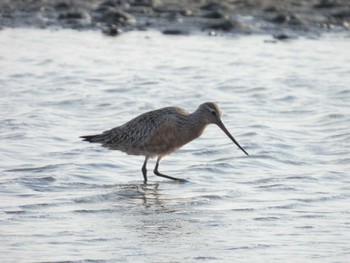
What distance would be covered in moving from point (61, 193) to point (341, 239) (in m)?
2.67

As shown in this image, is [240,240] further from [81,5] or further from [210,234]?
[81,5]

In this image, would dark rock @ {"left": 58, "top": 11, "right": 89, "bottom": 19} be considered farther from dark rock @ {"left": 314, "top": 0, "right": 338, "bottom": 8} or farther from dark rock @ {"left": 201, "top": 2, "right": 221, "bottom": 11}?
dark rock @ {"left": 314, "top": 0, "right": 338, "bottom": 8}

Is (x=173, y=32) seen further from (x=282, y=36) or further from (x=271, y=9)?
(x=271, y=9)

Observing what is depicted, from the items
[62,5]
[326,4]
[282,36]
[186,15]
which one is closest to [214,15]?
[186,15]

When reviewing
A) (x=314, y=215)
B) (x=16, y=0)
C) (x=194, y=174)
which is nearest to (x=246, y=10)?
(x=16, y=0)

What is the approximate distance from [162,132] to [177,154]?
3.68 ft

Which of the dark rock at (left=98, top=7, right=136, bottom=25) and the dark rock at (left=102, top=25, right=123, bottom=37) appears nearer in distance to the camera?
the dark rock at (left=102, top=25, right=123, bottom=37)

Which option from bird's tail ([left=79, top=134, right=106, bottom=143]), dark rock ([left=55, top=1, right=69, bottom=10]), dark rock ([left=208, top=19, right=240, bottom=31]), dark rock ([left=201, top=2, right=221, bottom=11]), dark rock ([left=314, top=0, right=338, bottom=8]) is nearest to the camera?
bird's tail ([left=79, top=134, right=106, bottom=143])

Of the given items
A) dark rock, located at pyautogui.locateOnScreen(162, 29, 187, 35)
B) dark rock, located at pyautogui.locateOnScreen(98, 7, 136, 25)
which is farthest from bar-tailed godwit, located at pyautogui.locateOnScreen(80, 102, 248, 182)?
dark rock, located at pyautogui.locateOnScreen(98, 7, 136, 25)

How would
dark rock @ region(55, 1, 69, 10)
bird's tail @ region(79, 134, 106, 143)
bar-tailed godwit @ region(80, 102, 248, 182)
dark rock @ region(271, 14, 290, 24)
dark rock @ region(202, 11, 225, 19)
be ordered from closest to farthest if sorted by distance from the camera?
bar-tailed godwit @ region(80, 102, 248, 182), bird's tail @ region(79, 134, 106, 143), dark rock @ region(271, 14, 290, 24), dark rock @ region(202, 11, 225, 19), dark rock @ region(55, 1, 69, 10)

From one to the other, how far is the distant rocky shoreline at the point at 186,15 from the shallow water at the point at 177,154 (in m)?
0.60

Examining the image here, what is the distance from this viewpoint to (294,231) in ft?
26.7

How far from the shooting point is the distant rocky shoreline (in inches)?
781

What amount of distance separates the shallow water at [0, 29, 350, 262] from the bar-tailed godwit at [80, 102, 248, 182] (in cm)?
26
